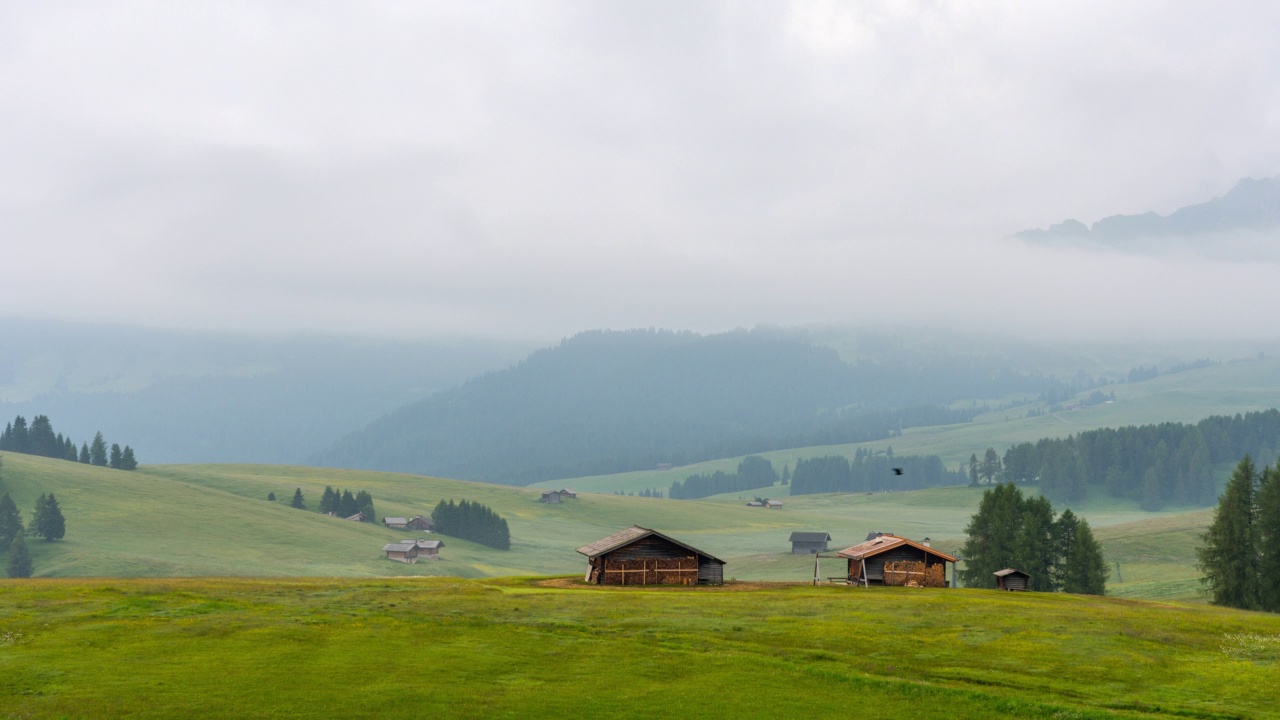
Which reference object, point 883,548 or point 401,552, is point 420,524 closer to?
point 401,552

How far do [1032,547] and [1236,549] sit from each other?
19.6 m

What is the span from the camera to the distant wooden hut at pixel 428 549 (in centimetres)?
16206

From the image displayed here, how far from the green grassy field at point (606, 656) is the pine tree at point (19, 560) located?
63929 millimetres

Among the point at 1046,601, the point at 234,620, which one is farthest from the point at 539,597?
the point at 1046,601

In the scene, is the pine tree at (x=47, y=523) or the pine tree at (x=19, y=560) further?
the pine tree at (x=47, y=523)

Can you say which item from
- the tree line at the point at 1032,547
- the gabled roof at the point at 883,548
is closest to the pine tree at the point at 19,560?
the gabled roof at the point at 883,548

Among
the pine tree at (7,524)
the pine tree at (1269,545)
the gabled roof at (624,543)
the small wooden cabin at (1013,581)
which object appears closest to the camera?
the gabled roof at (624,543)

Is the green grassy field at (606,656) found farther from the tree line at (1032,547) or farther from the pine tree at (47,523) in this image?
the pine tree at (47,523)

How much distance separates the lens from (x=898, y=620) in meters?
59.8

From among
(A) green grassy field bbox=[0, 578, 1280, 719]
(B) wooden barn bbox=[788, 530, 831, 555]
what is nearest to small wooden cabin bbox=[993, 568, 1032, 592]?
(A) green grassy field bbox=[0, 578, 1280, 719]

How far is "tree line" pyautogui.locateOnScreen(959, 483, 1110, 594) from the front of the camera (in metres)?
103

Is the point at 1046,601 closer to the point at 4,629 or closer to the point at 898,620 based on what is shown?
the point at 898,620

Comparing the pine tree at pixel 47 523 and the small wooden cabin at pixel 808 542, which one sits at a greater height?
the pine tree at pixel 47 523

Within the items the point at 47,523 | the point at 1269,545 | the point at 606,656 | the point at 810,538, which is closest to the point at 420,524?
the point at 47,523
